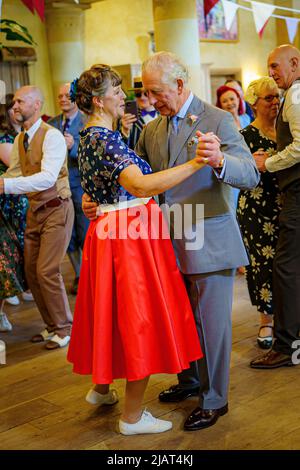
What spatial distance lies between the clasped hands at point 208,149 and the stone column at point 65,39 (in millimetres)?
7222

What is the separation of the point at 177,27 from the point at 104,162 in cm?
509

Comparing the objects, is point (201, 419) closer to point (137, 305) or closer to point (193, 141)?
point (137, 305)

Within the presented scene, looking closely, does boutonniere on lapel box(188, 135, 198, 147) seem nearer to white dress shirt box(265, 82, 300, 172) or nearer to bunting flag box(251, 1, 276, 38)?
white dress shirt box(265, 82, 300, 172)

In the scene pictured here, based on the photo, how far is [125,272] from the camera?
238 cm

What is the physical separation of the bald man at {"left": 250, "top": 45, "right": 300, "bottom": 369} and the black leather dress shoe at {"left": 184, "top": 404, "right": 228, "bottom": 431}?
679mm

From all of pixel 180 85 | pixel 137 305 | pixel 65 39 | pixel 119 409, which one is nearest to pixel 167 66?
pixel 180 85

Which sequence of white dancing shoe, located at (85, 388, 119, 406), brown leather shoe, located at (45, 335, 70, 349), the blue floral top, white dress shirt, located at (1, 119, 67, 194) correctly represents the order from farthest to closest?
brown leather shoe, located at (45, 335, 70, 349) < white dress shirt, located at (1, 119, 67, 194) < white dancing shoe, located at (85, 388, 119, 406) < the blue floral top

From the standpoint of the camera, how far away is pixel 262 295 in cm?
350

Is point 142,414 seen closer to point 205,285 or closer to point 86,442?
point 86,442

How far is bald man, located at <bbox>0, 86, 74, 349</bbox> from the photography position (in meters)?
3.73

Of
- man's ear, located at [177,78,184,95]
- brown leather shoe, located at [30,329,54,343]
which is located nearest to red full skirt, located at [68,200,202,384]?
man's ear, located at [177,78,184,95]

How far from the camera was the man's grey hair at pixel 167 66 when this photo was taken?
2.35 metres

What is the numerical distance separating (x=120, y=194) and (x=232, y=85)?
10.8 feet

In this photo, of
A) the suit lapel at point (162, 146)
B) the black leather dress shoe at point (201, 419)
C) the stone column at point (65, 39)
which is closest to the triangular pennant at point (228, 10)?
the suit lapel at point (162, 146)
